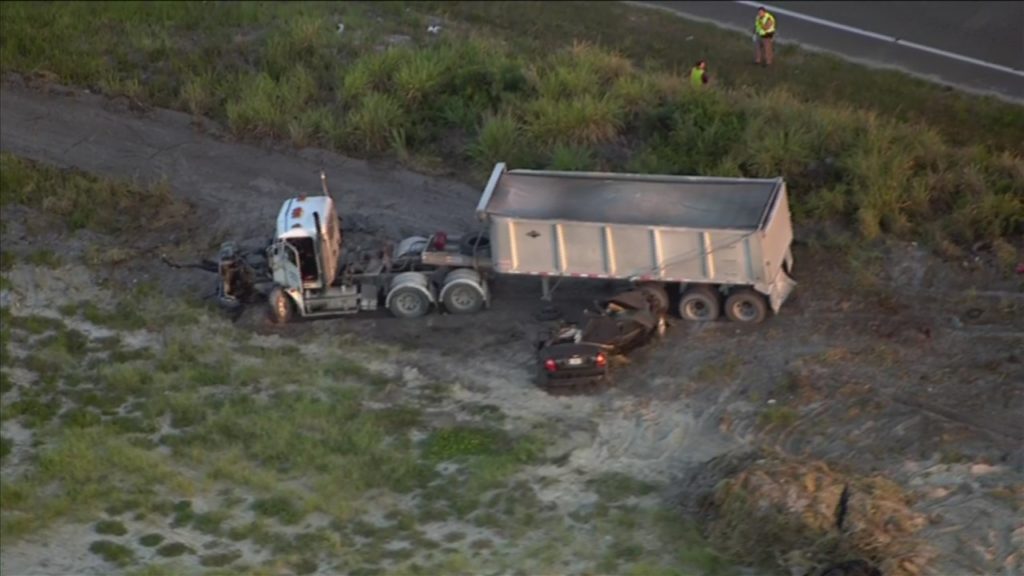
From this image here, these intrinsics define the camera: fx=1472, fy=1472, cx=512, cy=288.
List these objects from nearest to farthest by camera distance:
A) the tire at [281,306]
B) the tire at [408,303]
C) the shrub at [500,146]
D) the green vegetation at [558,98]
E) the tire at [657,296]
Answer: the tire at [657,296], the tire at [408,303], the tire at [281,306], the green vegetation at [558,98], the shrub at [500,146]

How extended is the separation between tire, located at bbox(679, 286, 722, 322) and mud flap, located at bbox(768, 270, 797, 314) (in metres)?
0.92

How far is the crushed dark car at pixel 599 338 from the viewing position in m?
23.6

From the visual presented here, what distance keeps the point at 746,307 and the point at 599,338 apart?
9.46ft

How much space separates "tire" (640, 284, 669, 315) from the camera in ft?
82.2

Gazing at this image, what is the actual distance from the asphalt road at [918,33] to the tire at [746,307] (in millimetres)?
10627

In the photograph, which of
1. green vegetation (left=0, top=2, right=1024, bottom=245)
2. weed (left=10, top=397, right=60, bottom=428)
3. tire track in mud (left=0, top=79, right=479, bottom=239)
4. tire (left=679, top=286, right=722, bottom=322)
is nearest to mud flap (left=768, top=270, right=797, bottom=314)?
tire (left=679, top=286, right=722, bottom=322)

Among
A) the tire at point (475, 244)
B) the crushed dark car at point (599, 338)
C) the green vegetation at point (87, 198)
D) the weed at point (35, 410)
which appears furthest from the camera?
the green vegetation at point (87, 198)

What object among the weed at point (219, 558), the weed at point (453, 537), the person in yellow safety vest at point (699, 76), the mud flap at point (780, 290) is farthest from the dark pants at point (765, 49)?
the weed at point (219, 558)

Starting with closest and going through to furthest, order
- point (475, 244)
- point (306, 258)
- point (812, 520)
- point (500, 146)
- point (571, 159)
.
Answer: point (812, 520)
point (306, 258)
point (475, 244)
point (571, 159)
point (500, 146)

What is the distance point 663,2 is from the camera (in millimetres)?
39500

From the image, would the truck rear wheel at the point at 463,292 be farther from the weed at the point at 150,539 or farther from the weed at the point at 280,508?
the weed at the point at 150,539

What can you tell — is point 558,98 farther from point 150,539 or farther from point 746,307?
point 150,539

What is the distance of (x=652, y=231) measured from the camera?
24594 mm

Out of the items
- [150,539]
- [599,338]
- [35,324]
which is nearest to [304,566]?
[150,539]
